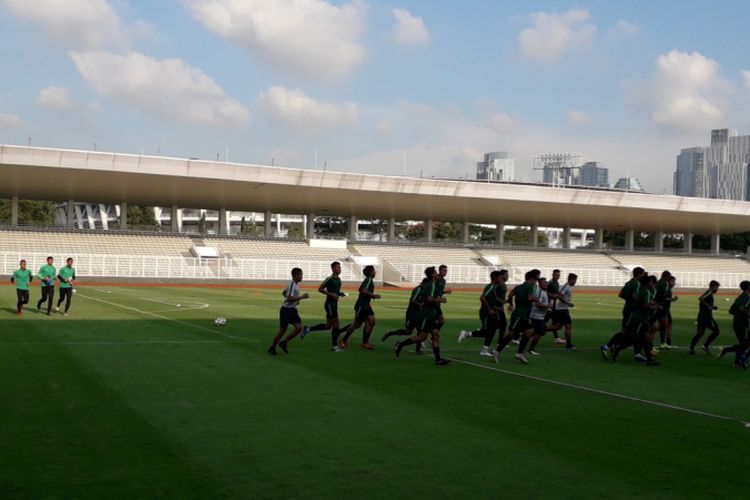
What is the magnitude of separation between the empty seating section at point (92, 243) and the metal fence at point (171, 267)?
1.98m

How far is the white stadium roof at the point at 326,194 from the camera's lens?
46.9 metres

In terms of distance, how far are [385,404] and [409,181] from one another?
44.8 m

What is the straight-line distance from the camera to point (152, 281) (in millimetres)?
45906

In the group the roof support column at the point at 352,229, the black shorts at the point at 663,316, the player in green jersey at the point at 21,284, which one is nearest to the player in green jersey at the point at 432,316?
the black shorts at the point at 663,316

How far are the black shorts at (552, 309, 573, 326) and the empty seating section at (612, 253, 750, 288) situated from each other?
44.8 meters

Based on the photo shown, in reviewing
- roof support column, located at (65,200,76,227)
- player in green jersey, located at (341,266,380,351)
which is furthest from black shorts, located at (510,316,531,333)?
roof support column, located at (65,200,76,227)

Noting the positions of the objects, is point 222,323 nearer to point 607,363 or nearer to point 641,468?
point 607,363

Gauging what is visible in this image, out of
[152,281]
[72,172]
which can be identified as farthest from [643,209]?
[72,172]

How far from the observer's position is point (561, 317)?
17.9 meters

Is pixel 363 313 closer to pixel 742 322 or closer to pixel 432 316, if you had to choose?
pixel 432 316

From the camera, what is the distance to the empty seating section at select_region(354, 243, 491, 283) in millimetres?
53562

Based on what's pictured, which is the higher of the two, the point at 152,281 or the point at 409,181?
the point at 409,181

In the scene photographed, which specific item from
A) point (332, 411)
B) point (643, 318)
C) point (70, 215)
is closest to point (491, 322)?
point (643, 318)

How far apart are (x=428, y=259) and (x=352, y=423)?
50.9 meters
